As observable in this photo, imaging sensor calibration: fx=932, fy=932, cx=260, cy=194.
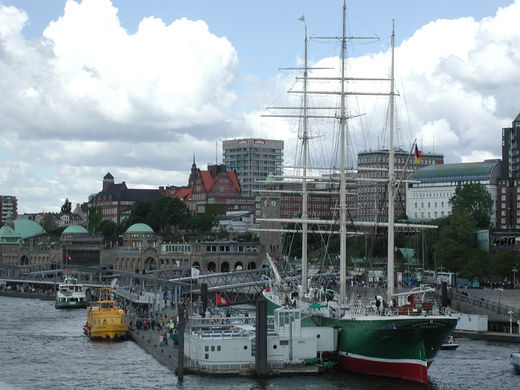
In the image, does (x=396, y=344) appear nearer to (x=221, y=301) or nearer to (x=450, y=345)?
(x=450, y=345)

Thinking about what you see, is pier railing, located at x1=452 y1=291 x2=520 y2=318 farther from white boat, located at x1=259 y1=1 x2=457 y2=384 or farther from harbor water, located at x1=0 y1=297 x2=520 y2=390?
white boat, located at x1=259 y1=1 x2=457 y2=384

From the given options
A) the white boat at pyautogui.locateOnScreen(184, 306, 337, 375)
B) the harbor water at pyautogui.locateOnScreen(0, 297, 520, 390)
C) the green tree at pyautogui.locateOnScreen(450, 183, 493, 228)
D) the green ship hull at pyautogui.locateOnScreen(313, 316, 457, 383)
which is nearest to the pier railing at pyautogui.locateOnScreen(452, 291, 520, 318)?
the harbor water at pyautogui.locateOnScreen(0, 297, 520, 390)

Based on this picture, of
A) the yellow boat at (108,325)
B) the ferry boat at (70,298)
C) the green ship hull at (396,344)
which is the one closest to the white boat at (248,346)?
the green ship hull at (396,344)

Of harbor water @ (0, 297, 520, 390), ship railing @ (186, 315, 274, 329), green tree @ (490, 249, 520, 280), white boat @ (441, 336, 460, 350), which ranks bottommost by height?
harbor water @ (0, 297, 520, 390)

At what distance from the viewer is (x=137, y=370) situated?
6812 centimetres

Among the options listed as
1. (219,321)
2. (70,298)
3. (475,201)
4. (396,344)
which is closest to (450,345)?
(396,344)

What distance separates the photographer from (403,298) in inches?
2822

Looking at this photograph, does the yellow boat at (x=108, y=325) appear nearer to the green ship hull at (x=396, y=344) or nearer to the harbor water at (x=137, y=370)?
the harbor water at (x=137, y=370)

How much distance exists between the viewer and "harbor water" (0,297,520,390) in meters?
Answer: 61.5

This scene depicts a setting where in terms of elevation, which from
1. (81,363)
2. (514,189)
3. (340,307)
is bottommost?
(81,363)

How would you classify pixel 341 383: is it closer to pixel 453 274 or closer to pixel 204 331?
pixel 204 331

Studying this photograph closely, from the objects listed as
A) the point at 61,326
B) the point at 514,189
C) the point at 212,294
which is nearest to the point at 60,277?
the point at 212,294

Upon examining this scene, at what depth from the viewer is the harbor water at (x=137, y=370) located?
202 feet

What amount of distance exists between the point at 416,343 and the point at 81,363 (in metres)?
26.0
